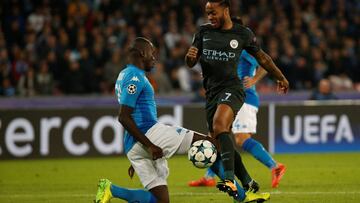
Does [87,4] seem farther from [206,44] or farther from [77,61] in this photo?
[206,44]

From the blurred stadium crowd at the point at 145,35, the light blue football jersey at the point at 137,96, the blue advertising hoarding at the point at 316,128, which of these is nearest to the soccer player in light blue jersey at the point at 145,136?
the light blue football jersey at the point at 137,96

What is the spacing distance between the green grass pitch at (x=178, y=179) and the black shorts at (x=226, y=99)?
3.55ft

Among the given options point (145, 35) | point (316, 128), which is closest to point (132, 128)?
point (316, 128)

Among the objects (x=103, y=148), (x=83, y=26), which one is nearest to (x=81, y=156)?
(x=103, y=148)

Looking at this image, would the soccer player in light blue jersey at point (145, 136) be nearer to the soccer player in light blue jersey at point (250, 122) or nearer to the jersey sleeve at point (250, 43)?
the jersey sleeve at point (250, 43)

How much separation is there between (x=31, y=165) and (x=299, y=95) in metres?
6.32

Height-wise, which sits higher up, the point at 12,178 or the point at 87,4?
the point at 87,4

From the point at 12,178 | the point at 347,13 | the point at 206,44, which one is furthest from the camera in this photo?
the point at 347,13

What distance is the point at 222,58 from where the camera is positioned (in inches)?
328

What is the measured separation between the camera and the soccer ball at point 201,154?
7.54 metres

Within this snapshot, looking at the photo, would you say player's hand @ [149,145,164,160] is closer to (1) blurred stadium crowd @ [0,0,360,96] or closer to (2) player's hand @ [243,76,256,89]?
(2) player's hand @ [243,76,256,89]

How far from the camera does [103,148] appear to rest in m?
15.1

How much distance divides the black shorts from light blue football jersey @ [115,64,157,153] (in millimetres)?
981

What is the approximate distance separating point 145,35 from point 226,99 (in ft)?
34.3
